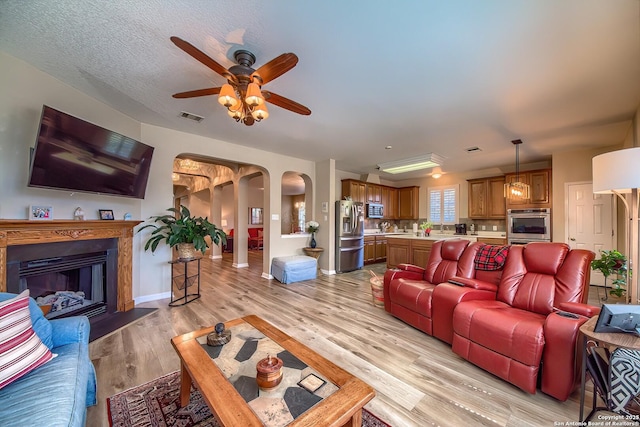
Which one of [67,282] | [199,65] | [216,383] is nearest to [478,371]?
[216,383]

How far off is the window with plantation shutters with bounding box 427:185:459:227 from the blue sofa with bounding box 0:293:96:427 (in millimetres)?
7539

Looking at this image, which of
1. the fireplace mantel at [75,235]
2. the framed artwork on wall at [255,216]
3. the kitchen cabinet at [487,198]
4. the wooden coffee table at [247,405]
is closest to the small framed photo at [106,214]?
the fireplace mantel at [75,235]

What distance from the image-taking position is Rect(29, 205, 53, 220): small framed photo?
7.70ft

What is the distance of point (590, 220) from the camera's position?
4.63m

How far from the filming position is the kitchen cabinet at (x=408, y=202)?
7570 mm

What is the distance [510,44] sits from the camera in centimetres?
189

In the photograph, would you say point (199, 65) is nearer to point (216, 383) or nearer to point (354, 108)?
point (354, 108)

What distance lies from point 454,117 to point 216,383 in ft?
12.4

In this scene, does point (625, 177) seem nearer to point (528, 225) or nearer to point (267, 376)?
point (267, 376)

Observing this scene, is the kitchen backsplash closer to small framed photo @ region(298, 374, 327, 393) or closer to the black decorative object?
the black decorative object

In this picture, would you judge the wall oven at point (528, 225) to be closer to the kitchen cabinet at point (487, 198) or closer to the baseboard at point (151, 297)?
the kitchen cabinet at point (487, 198)

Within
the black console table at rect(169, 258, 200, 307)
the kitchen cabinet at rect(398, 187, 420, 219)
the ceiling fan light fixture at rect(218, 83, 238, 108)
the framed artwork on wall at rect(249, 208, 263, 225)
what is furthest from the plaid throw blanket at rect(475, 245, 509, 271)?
the framed artwork on wall at rect(249, 208, 263, 225)

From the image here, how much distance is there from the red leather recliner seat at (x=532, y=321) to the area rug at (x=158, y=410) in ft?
3.64

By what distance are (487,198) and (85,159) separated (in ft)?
25.0
